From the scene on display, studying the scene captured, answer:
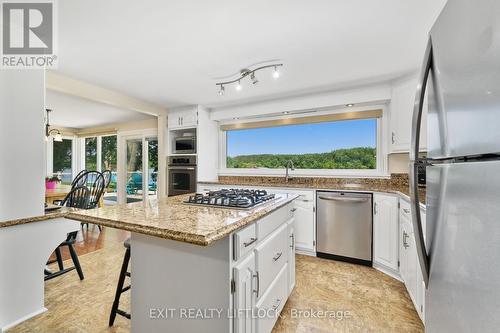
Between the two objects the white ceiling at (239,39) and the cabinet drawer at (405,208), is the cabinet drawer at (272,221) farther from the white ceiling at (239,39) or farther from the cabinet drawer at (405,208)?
the white ceiling at (239,39)

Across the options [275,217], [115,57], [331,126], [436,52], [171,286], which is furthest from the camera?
[331,126]

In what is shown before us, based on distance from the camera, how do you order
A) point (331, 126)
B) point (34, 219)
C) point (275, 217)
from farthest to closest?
point (331, 126), point (34, 219), point (275, 217)

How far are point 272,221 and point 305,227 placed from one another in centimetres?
163

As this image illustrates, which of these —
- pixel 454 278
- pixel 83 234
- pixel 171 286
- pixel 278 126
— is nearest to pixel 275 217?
pixel 171 286

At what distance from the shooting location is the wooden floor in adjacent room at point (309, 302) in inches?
63.4

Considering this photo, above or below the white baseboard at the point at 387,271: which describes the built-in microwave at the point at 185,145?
above

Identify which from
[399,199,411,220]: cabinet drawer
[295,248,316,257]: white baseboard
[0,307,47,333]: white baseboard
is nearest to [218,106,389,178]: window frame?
[399,199,411,220]: cabinet drawer

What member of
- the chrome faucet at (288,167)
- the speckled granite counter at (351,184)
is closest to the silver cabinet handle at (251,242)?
the speckled granite counter at (351,184)

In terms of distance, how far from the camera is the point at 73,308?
1.81m

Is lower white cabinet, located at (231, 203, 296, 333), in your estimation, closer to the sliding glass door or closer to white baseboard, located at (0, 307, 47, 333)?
white baseboard, located at (0, 307, 47, 333)

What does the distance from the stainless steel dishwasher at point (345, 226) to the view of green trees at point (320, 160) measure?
0.74 meters

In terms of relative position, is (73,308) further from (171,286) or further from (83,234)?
(83,234)

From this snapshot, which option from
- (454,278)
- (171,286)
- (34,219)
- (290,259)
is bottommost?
(290,259)

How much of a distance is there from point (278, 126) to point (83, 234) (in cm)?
387
